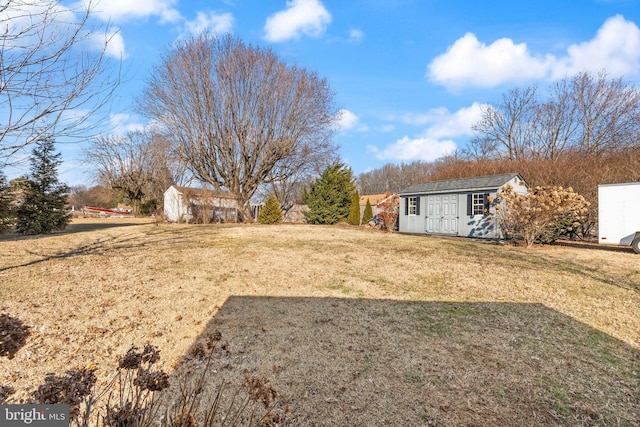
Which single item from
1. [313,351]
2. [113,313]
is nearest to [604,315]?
[313,351]

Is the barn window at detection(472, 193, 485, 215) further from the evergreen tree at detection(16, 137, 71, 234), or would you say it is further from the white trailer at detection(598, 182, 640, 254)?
the evergreen tree at detection(16, 137, 71, 234)

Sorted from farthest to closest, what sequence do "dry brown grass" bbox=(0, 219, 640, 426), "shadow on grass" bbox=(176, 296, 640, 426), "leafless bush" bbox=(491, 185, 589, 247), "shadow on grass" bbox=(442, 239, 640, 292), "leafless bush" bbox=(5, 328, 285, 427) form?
"leafless bush" bbox=(491, 185, 589, 247) → "shadow on grass" bbox=(442, 239, 640, 292) → "dry brown grass" bbox=(0, 219, 640, 426) → "shadow on grass" bbox=(176, 296, 640, 426) → "leafless bush" bbox=(5, 328, 285, 427)

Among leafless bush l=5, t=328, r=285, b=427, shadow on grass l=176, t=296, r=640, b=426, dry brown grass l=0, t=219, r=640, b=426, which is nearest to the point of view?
leafless bush l=5, t=328, r=285, b=427

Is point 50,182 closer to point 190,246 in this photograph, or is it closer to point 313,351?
point 190,246

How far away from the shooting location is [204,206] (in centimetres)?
1977

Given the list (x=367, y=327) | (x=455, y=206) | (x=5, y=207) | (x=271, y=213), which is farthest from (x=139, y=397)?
(x=271, y=213)

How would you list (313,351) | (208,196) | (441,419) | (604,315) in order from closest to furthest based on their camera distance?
(441,419), (313,351), (604,315), (208,196)

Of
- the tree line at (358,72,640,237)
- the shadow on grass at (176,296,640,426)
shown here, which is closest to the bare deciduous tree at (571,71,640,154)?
the tree line at (358,72,640,237)

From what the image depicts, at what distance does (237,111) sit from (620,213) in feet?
65.9

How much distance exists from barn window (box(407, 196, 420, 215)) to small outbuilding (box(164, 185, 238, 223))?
465 inches

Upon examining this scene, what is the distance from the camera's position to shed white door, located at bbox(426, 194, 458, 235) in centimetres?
1498

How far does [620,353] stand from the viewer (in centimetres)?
365

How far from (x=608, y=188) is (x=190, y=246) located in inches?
544

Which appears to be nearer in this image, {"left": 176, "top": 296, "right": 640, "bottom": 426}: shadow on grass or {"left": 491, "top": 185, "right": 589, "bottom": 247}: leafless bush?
{"left": 176, "top": 296, "right": 640, "bottom": 426}: shadow on grass
